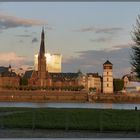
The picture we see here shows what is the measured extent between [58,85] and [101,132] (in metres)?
145

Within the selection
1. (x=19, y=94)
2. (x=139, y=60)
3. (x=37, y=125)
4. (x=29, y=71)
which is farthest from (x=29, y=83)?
(x=37, y=125)

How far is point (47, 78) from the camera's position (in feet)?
533

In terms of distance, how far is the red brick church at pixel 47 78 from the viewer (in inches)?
6378

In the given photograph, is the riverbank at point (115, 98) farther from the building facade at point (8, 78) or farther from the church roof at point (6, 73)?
the church roof at point (6, 73)

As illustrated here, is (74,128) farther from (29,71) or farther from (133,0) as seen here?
(29,71)

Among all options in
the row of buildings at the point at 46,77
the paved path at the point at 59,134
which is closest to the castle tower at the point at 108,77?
the row of buildings at the point at 46,77

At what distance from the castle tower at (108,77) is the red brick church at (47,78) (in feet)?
29.8

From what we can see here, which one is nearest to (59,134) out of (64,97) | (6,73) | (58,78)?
(64,97)

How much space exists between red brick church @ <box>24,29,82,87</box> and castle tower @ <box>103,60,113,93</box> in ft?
29.8

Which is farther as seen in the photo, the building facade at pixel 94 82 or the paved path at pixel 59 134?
the building facade at pixel 94 82

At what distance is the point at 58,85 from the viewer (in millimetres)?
162000

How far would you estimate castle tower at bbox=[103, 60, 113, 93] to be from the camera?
530 ft

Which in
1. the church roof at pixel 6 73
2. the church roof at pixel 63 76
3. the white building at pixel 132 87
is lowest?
the white building at pixel 132 87

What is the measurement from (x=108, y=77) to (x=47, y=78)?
21092mm
